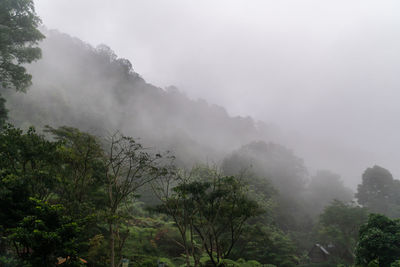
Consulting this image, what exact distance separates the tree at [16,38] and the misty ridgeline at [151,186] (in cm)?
20

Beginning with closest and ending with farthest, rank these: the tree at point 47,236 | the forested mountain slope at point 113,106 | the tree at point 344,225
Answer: the tree at point 47,236, the tree at point 344,225, the forested mountain slope at point 113,106

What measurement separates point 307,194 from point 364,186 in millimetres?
8498

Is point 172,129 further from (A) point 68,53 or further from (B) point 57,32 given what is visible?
(B) point 57,32

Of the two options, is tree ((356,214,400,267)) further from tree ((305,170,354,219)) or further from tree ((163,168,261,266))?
tree ((305,170,354,219))

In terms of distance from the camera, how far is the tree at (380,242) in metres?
11.3

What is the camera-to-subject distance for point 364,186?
38156mm

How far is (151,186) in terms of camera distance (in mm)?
11484

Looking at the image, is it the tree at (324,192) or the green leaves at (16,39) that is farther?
the tree at (324,192)

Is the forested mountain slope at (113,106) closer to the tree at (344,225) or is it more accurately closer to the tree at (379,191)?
the tree at (344,225)

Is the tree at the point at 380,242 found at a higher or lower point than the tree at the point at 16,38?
lower

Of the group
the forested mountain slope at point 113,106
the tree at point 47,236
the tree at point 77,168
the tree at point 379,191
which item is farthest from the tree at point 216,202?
the tree at point 379,191

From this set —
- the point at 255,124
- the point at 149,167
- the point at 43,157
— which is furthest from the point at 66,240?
the point at 255,124

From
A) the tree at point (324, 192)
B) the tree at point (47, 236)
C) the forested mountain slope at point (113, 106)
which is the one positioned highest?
the forested mountain slope at point (113, 106)

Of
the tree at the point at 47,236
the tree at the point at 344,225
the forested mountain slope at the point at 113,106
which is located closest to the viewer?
the tree at the point at 47,236
